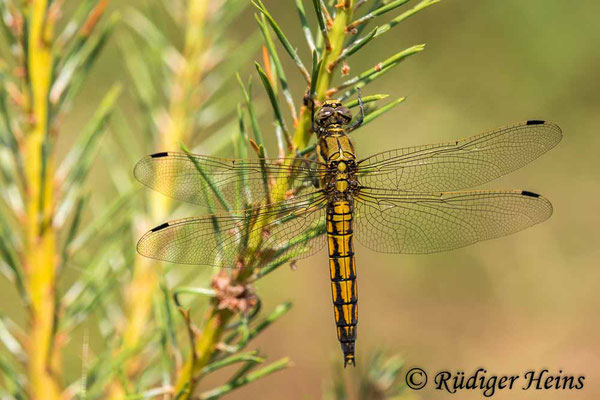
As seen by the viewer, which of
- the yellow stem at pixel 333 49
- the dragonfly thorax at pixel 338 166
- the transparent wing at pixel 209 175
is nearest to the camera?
the yellow stem at pixel 333 49

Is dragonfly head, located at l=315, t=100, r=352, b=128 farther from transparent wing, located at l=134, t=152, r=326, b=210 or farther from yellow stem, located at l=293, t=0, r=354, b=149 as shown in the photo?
yellow stem, located at l=293, t=0, r=354, b=149

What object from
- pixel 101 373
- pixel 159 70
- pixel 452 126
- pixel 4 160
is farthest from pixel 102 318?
pixel 452 126

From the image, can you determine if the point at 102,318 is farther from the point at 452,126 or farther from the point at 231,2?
the point at 452,126

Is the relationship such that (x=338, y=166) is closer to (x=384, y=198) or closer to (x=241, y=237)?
(x=384, y=198)

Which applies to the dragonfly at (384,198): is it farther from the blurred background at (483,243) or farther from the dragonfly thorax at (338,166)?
the blurred background at (483,243)

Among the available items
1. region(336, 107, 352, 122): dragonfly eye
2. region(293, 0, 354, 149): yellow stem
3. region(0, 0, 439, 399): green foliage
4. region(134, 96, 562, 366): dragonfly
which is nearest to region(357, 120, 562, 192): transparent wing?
region(134, 96, 562, 366): dragonfly

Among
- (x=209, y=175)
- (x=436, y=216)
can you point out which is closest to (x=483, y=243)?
(x=436, y=216)

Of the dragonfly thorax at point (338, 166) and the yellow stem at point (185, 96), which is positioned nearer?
the yellow stem at point (185, 96)

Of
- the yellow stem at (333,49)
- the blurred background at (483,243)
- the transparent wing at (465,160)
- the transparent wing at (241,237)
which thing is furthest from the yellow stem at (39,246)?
the blurred background at (483,243)
